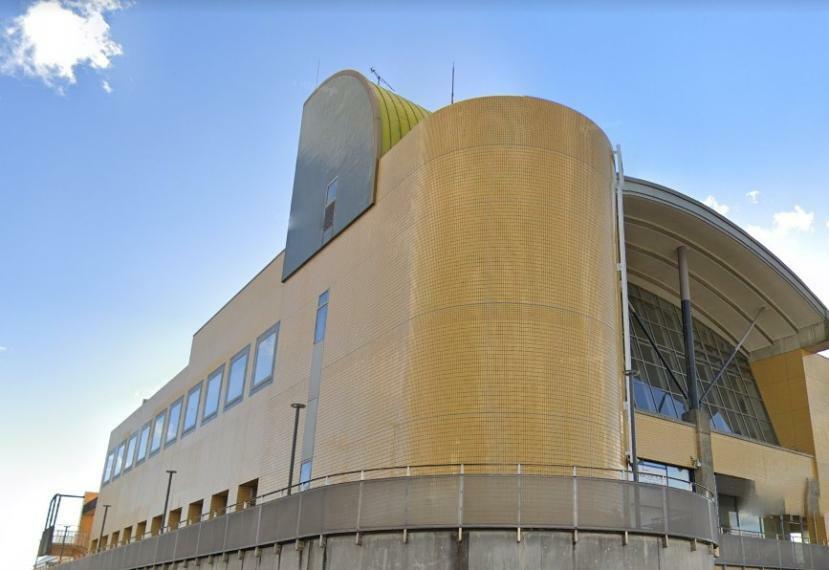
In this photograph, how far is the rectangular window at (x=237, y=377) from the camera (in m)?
35.7

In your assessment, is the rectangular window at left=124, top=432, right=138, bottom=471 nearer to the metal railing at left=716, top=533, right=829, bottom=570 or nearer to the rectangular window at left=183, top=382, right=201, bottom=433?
the rectangular window at left=183, top=382, right=201, bottom=433

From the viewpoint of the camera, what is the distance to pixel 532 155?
74.9 feet

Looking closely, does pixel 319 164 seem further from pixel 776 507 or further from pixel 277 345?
pixel 776 507

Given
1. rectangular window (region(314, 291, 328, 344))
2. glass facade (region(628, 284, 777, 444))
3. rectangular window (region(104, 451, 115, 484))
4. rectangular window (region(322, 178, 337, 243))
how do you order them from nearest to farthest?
1. rectangular window (region(314, 291, 328, 344))
2. rectangular window (region(322, 178, 337, 243))
3. glass facade (region(628, 284, 777, 444))
4. rectangular window (region(104, 451, 115, 484))

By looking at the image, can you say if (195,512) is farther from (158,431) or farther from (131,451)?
(131,451)

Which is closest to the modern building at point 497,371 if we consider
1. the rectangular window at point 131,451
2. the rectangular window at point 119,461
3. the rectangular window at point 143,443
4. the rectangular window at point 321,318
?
the rectangular window at point 321,318

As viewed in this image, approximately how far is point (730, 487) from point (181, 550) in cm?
2165

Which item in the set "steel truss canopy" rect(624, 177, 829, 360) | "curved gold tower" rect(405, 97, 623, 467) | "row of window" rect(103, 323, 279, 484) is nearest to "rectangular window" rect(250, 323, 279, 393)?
"row of window" rect(103, 323, 279, 484)

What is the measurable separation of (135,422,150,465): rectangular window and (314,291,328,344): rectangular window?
27592 mm

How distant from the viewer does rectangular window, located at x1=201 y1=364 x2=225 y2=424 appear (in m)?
38.8

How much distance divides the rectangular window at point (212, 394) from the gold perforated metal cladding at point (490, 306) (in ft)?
47.9

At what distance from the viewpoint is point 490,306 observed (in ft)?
69.5

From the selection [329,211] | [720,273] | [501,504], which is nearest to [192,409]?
[329,211]

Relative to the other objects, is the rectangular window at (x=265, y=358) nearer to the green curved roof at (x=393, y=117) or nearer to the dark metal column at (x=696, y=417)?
the green curved roof at (x=393, y=117)
